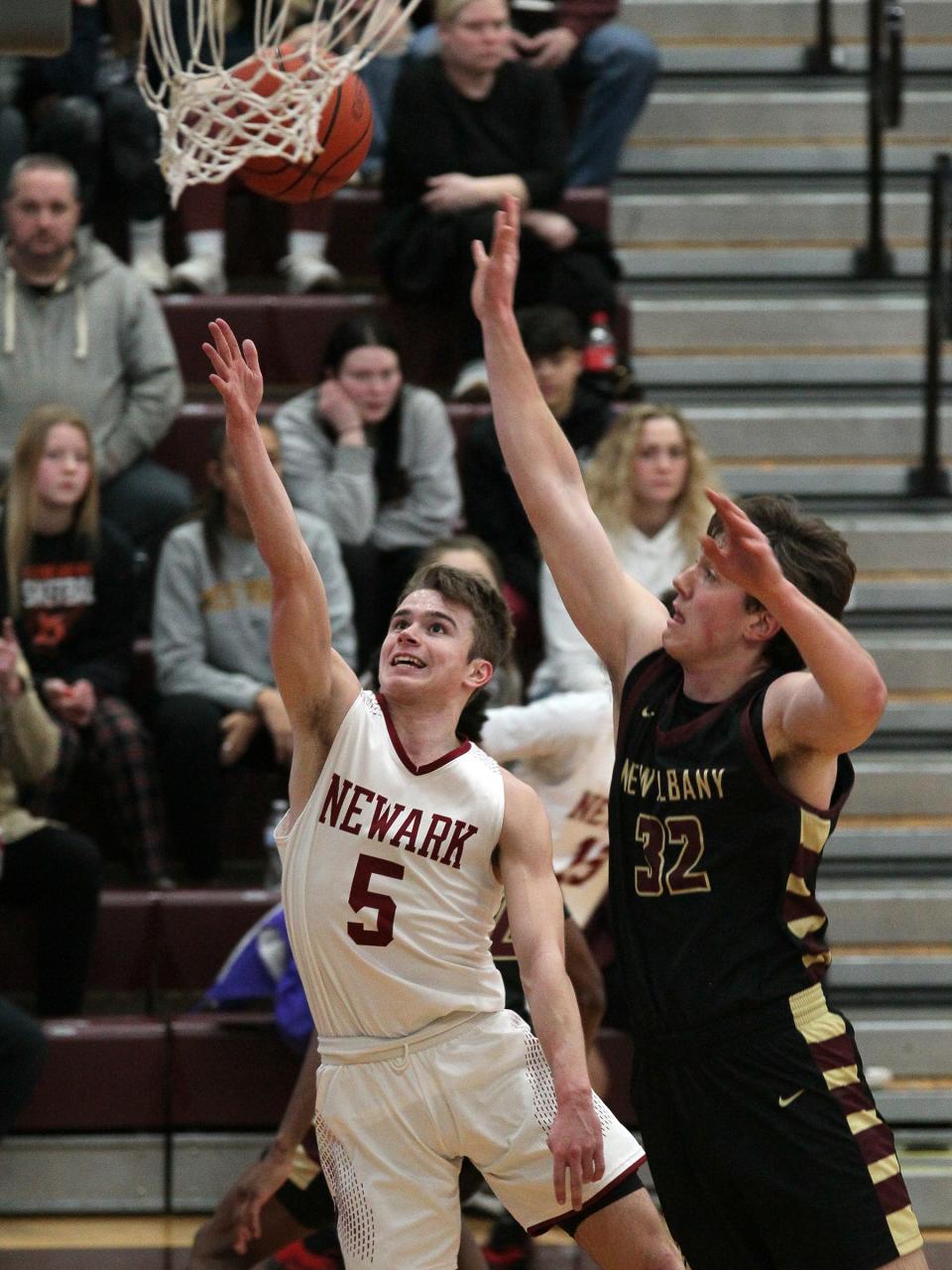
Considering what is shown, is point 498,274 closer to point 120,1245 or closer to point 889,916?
point 120,1245

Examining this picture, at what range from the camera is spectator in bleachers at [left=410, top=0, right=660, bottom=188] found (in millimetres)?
8492

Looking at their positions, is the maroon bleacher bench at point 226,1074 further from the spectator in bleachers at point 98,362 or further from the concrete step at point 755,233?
the concrete step at point 755,233

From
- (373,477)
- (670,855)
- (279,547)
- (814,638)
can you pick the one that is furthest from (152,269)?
(814,638)

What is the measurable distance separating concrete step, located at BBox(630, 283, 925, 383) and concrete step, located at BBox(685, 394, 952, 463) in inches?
9.1

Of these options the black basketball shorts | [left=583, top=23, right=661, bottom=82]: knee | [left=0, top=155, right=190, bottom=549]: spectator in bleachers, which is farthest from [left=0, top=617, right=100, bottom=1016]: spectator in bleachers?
[left=583, top=23, right=661, bottom=82]: knee

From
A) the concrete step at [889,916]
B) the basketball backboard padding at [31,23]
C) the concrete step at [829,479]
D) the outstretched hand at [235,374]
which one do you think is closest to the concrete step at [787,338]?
the concrete step at [829,479]

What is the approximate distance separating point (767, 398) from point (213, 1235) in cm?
442

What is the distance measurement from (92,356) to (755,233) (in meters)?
2.98

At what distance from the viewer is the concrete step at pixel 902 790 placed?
720 cm

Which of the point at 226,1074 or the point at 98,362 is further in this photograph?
the point at 98,362

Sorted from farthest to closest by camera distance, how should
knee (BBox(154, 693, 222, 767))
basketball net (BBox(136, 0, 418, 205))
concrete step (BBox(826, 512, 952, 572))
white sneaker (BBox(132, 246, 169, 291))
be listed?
white sneaker (BBox(132, 246, 169, 291)), concrete step (BBox(826, 512, 952, 572)), knee (BBox(154, 693, 222, 767)), basketball net (BBox(136, 0, 418, 205))

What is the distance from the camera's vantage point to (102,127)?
315 inches

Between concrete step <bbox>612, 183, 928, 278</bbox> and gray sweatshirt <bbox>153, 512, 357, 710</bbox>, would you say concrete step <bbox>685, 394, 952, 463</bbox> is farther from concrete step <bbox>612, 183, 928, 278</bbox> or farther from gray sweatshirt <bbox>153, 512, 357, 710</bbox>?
gray sweatshirt <bbox>153, 512, 357, 710</bbox>

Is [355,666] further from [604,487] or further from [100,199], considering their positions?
[100,199]
